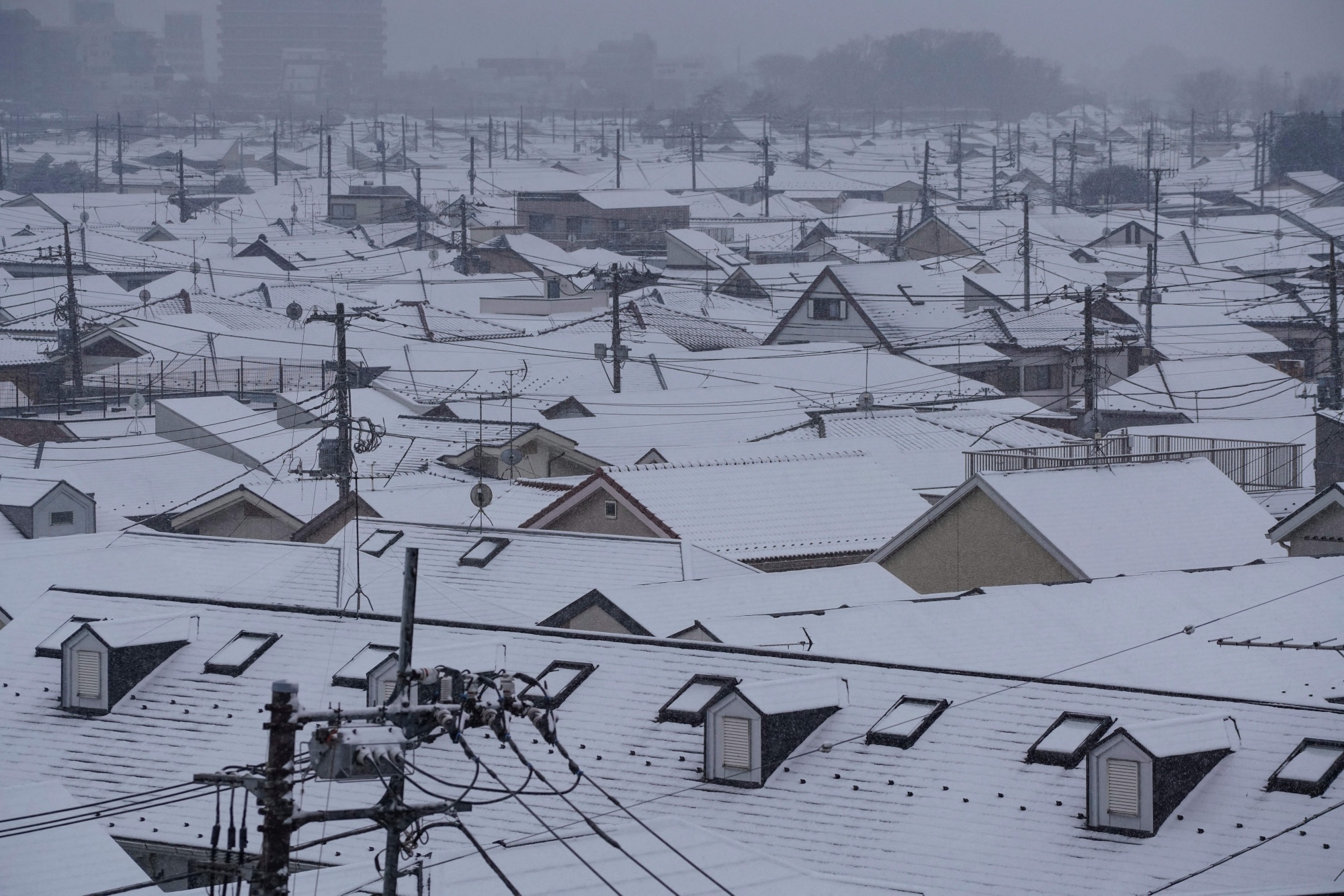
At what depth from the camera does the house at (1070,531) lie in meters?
13.5

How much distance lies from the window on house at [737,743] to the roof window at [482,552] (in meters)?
5.46

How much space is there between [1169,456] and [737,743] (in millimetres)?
7892

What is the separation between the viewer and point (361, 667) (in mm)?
9484

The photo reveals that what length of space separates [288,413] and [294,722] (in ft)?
70.9

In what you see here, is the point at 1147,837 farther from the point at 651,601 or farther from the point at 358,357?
the point at 358,357

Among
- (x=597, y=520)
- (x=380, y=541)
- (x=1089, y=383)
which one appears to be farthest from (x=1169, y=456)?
(x=380, y=541)

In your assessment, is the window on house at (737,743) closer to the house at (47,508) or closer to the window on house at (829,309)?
the house at (47,508)

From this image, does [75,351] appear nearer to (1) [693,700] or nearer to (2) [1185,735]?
(1) [693,700]

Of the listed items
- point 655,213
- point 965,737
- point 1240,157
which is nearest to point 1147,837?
point 965,737

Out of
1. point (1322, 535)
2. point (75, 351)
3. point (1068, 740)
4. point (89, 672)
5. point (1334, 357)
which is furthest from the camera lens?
point (75, 351)

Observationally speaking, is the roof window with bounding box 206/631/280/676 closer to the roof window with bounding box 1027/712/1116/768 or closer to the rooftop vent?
the roof window with bounding box 1027/712/1116/768

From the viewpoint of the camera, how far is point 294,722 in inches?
188

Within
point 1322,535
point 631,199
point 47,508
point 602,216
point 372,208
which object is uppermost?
point 631,199

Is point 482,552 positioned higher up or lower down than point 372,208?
lower down
